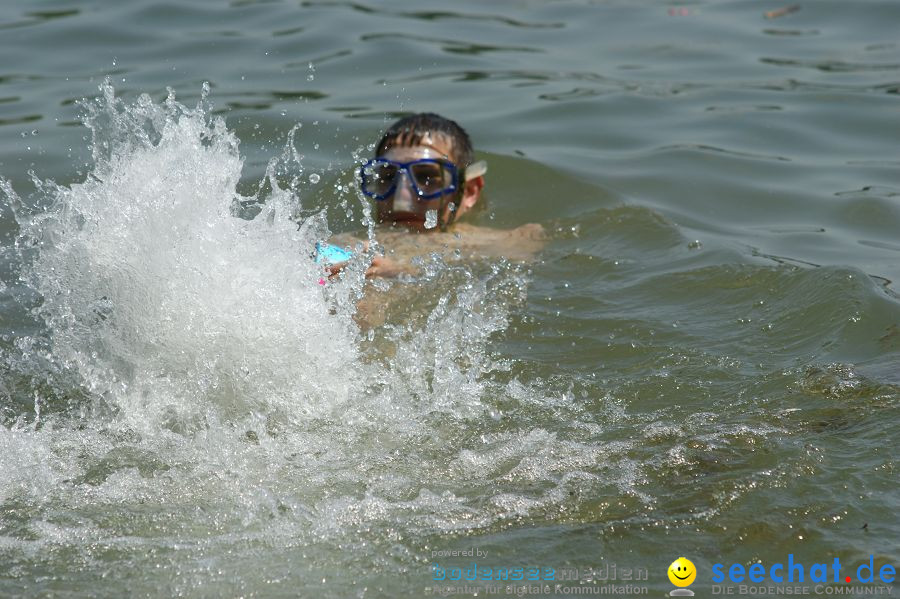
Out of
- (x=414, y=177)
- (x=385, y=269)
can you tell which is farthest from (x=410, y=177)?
(x=385, y=269)

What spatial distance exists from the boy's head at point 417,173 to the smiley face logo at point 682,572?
2.99 metres

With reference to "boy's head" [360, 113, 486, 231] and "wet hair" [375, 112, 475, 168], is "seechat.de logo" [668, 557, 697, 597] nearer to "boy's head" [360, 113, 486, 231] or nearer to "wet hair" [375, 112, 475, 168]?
"boy's head" [360, 113, 486, 231]

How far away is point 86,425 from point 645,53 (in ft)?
21.3

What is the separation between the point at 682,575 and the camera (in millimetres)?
3266

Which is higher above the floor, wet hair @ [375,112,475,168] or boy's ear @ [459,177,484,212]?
wet hair @ [375,112,475,168]

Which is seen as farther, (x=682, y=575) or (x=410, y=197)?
(x=410, y=197)

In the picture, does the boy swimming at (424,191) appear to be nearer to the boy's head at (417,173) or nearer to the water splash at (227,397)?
the boy's head at (417,173)

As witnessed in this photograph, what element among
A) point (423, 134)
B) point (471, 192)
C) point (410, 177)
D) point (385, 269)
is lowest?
point (385, 269)

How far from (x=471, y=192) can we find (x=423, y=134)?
0.62 m

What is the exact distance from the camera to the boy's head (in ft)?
19.8

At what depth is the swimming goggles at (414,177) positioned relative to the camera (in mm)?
6039

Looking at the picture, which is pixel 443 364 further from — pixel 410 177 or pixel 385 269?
pixel 410 177

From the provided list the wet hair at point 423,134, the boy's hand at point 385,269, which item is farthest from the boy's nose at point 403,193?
the boy's hand at point 385,269

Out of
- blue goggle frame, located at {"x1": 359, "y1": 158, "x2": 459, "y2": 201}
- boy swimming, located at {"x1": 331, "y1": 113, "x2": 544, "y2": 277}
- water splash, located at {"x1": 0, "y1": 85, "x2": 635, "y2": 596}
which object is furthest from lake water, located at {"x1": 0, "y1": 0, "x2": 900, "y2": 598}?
blue goggle frame, located at {"x1": 359, "y1": 158, "x2": 459, "y2": 201}
